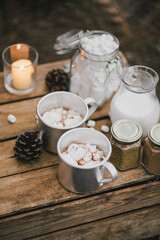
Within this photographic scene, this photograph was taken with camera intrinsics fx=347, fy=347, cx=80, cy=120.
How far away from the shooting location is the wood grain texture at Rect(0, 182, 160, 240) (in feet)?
3.51

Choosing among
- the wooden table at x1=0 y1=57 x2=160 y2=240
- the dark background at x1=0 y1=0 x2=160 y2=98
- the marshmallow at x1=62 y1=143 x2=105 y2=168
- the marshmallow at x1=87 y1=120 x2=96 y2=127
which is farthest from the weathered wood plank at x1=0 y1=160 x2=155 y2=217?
the dark background at x1=0 y1=0 x2=160 y2=98

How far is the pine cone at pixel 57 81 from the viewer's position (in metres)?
1.35

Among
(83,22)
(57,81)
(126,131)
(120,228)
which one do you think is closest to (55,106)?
(57,81)

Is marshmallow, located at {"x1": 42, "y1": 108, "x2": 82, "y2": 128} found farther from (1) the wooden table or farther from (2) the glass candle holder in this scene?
(2) the glass candle holder

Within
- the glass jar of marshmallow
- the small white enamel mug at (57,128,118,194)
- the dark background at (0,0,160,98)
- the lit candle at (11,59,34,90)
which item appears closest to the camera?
the small white enamel mug at (57,128,118,194)

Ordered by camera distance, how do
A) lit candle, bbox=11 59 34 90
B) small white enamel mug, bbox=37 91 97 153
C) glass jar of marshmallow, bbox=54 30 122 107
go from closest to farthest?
small white enamel mug, bbox=37 91 97 153
glass jar of marshmallow, bbox=54 30 122 107
lit candle, bbox=11 59 34 90

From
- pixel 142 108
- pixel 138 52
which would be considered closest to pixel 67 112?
pixel 142 108

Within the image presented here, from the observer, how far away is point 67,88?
1374 mm

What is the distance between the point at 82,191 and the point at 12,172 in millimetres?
238

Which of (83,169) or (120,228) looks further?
(120,228)

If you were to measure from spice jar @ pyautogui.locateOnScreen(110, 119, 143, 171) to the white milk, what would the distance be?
0.06m

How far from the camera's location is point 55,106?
1209 millimetres

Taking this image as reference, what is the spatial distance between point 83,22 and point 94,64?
1.55m

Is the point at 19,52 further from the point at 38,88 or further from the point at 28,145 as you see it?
the point at 28,145
